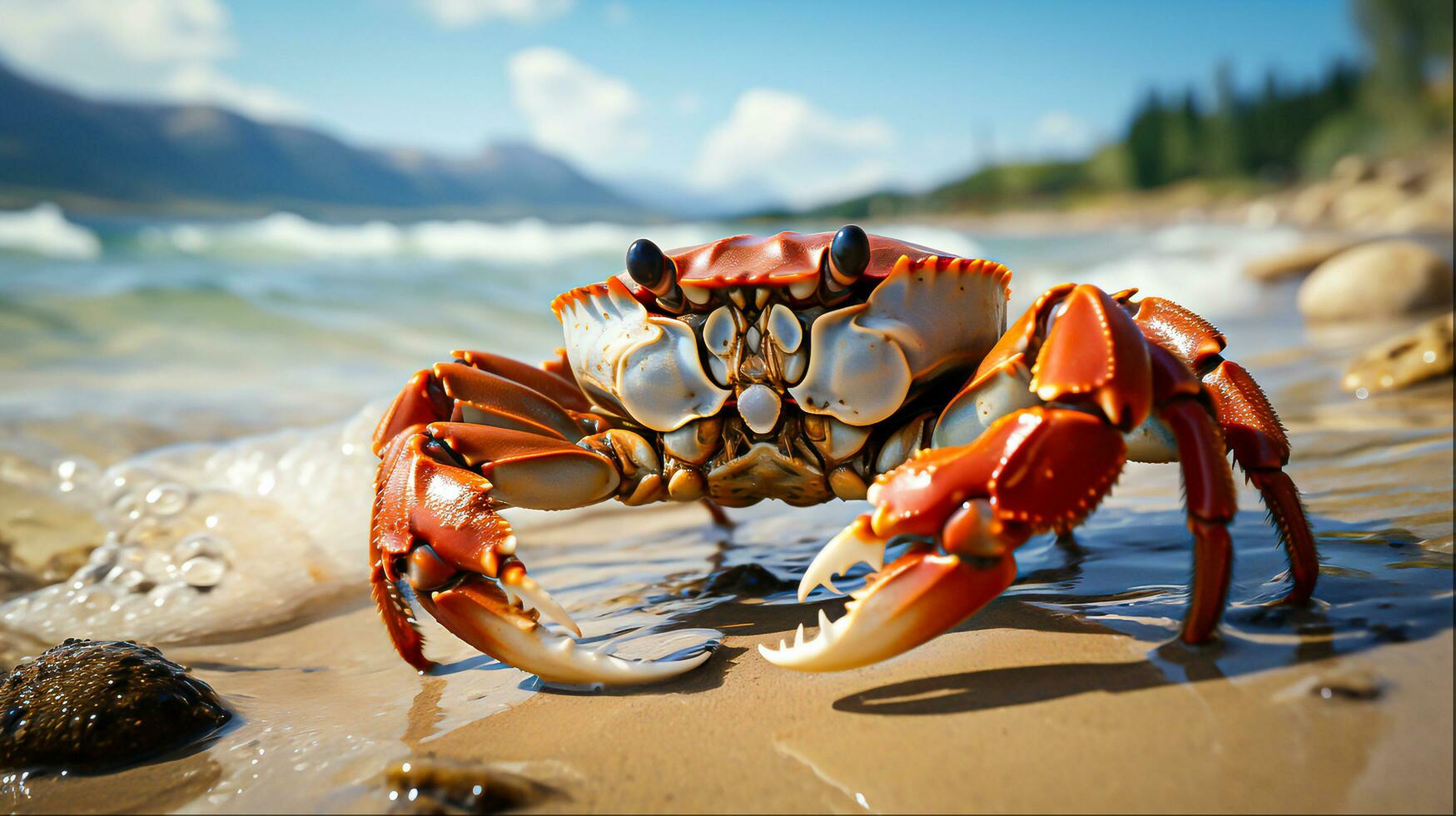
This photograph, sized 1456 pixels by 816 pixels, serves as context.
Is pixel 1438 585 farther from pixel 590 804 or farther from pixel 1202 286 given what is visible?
pixel 1202 286

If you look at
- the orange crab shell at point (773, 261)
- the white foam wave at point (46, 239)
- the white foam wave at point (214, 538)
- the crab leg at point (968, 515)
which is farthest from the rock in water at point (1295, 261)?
the white foam wave at point (46, 239)

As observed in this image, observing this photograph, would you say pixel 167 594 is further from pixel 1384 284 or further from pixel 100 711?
pixel 1384 284

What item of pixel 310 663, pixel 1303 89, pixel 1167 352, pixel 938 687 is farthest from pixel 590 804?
pixel 1303 89

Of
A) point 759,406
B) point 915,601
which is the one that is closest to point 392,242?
point 759,406

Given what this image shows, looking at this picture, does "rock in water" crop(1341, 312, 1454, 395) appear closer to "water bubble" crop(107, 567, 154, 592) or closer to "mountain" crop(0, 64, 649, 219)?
"water bubble" crop(107, 567, 154, 592)

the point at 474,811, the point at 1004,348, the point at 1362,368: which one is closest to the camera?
the point at 474,811
